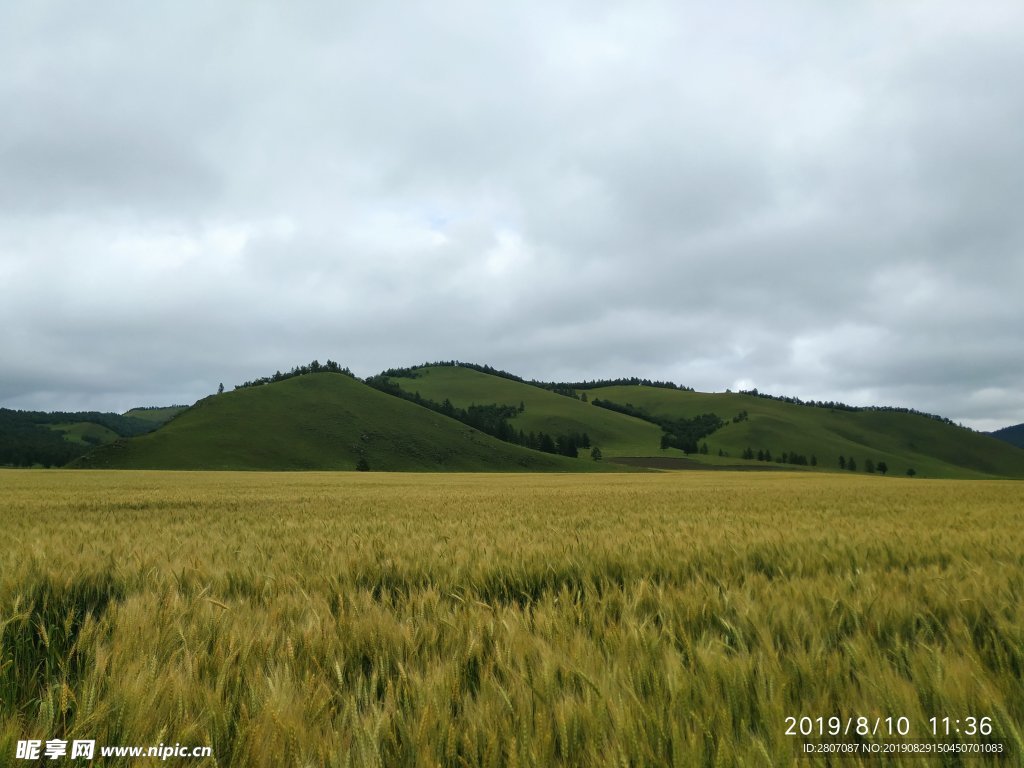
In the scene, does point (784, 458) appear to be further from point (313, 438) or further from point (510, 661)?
point (510, 661)

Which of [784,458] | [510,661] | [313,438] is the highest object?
[510,661]

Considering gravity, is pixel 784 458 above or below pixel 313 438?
below

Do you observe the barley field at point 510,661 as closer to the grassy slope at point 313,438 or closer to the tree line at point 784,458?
the grassy slope at point 313,438

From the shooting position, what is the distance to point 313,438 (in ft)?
422

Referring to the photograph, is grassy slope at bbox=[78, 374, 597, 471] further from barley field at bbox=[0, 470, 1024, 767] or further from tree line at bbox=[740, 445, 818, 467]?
barley field at bbox=[0, 470, 1024, 767]

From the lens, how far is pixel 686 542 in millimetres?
5684

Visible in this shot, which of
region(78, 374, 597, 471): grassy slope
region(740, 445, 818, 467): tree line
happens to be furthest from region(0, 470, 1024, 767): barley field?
region(740, 445, 818, 467): tree line

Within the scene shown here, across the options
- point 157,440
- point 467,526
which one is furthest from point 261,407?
point 467,526

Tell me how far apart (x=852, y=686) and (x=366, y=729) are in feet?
5.44

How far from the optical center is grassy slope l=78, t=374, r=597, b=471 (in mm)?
113500

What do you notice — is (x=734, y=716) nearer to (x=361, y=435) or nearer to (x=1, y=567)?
(x=1, y=567)

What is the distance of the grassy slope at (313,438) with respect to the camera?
113500 millimetres

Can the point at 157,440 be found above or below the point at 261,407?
below

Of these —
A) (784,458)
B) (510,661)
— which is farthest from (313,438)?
(784,458)
